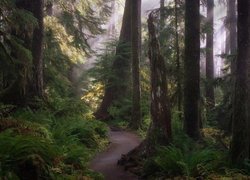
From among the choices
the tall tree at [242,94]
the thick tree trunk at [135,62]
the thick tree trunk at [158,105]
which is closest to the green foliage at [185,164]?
the tall tree at [242,94]

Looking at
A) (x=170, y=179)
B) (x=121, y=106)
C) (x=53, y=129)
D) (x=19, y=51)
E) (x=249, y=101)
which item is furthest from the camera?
(x=121, y=106)

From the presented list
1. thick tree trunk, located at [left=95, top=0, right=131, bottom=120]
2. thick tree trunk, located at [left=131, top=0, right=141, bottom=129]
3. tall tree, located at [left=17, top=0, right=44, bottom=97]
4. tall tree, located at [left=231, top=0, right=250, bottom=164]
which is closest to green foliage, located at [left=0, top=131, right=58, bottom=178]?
tall tree, located at [left=231, top=0, right=250, bottom=164]

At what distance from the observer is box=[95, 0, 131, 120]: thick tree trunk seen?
24.7 metres

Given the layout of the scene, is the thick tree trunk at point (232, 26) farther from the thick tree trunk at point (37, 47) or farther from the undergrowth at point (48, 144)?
the thick tree trunk at point (37, 47)

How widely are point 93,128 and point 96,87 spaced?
11948 millimetres

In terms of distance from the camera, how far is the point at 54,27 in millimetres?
18781

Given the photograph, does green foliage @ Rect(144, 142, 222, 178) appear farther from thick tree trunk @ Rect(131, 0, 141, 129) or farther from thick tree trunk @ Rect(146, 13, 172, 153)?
thick tree trunk @ Rect(131, 0, 141, 129)

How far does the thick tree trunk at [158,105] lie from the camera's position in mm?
11453

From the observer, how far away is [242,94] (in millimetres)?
9680

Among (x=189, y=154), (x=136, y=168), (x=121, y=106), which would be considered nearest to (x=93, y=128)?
(x=136, y=168)

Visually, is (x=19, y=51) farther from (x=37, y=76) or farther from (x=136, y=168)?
(x=136, y=168)

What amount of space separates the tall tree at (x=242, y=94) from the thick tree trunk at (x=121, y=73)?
49.5ft

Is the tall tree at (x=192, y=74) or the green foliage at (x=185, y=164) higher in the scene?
the tall tree at (x=192, y=74)

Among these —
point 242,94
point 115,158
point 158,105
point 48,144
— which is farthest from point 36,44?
point 242,94
